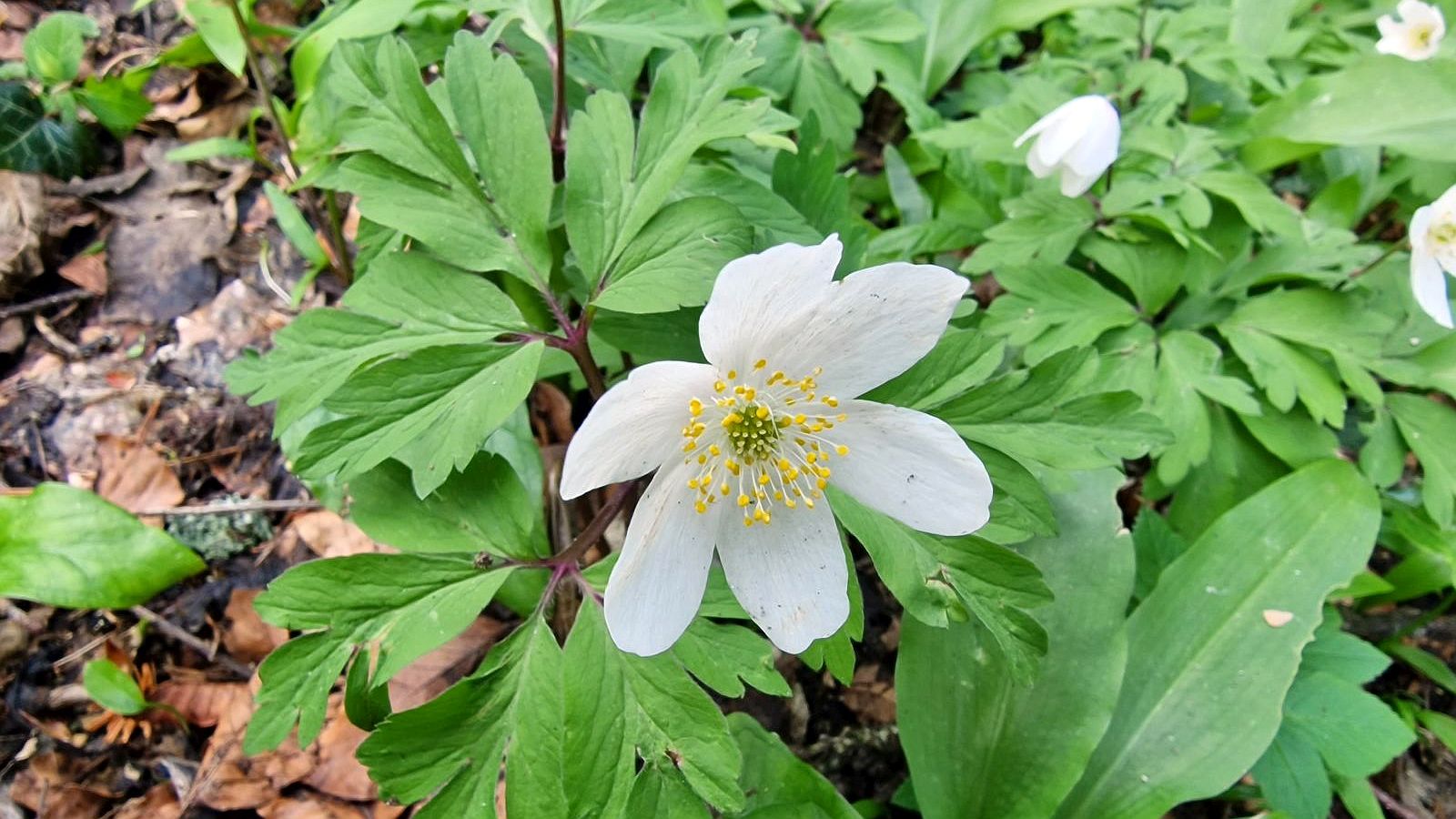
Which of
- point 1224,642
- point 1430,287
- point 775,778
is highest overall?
point 1430,287

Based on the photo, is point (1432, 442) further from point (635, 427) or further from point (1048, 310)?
point (635, 427)

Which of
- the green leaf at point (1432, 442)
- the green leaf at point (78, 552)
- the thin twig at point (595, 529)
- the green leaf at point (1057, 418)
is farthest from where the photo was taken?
the green leaf at point (1432, 442)

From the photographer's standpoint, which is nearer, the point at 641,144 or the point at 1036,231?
the point at 641,144

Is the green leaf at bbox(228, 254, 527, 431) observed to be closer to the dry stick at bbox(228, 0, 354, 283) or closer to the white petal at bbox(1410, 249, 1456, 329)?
the dry stick at bbox(228, 0, 354, 283)

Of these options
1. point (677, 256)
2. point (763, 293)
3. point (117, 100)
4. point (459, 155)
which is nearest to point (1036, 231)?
point (677, 256)

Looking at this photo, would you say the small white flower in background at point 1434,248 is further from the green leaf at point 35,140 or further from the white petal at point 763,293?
the green leaf at point 35,140

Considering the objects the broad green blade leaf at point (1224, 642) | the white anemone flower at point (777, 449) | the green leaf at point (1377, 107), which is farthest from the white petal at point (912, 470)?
the green leaf at point (1377, 107)

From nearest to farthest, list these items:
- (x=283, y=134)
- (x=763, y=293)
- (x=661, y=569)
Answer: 1. (x=763, y=293)
2. (x=661, y=569)
3. (x=283, y=134)

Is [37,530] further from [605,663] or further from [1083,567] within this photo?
[1083,567]
